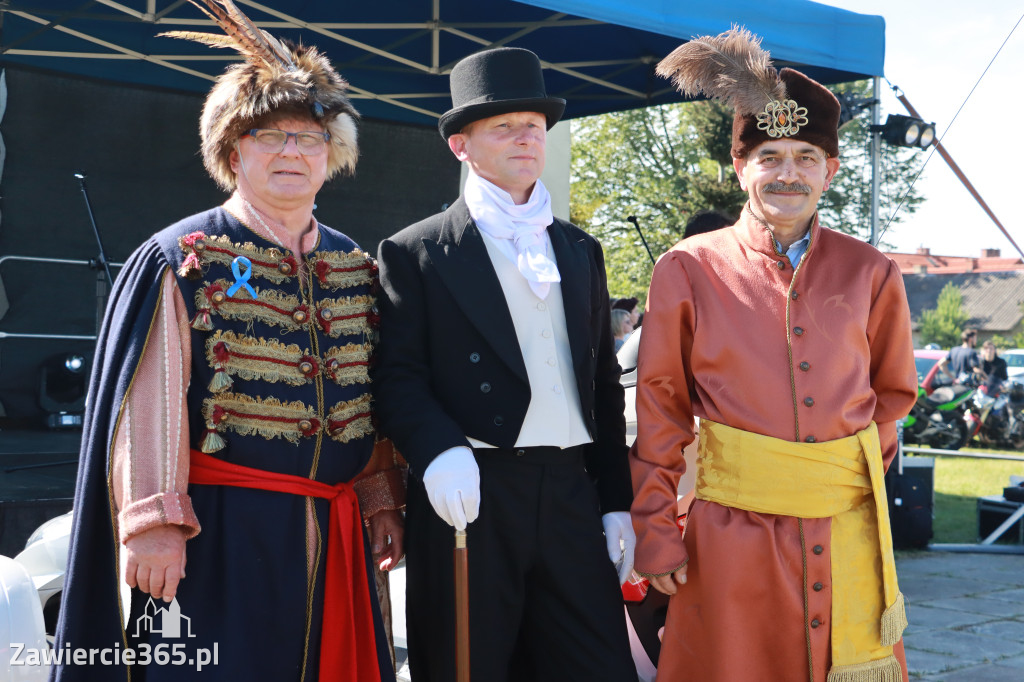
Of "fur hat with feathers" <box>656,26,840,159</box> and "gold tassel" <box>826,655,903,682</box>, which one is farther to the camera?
"fur hat with feathers" <box>656,26,840,159</box>

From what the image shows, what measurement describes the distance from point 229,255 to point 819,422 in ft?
4.51

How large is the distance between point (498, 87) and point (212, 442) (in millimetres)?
1036

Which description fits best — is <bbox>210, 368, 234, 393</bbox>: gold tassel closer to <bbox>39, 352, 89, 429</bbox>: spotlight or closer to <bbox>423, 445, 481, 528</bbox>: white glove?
<bbox>423, 445, 481, 528</bbox>: white glove

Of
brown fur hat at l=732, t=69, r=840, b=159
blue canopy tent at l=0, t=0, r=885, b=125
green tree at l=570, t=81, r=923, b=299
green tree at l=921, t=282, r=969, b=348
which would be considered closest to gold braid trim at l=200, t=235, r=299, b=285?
brown fur hat at l=732, t=69, r=840, b=159

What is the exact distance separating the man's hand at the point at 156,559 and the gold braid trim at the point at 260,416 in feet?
0.80

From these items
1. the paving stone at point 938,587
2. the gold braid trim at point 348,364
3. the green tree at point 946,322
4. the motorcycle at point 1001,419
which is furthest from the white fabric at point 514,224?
the green tree at point 946,322

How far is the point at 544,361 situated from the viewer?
214cm

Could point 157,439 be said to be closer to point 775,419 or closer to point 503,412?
point 503,412

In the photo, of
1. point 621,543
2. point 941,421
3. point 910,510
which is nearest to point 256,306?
point 621,543

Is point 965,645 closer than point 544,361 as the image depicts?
No

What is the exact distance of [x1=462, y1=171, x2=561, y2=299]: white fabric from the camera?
2.16 m

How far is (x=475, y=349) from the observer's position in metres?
2.11

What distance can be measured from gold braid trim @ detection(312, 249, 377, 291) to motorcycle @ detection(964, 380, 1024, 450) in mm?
12803

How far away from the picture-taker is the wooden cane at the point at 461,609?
1.96m
